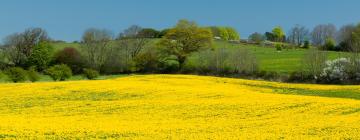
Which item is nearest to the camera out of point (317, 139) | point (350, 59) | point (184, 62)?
point (317, 139)

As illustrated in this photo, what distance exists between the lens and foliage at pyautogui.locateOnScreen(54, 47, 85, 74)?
10362cm

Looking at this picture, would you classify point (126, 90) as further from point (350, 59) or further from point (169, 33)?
point (169, 33)

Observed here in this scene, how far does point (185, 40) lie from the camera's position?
10100 centimetres

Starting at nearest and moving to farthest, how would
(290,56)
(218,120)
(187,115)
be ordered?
1. (218,120)
2. (187,115)
3. (290,56)

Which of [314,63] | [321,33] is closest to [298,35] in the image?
[321,33]

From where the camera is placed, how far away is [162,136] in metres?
19.1

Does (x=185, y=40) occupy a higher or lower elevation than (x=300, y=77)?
higher

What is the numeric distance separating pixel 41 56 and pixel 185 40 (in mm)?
25883

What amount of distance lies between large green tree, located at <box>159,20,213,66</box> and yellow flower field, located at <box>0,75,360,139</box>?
166 feet

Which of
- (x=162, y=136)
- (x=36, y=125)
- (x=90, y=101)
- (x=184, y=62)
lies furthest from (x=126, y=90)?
(x=184, y=62)

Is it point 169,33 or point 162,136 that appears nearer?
point 162,136

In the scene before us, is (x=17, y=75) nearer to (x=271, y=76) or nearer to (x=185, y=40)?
(x=271, y=76)

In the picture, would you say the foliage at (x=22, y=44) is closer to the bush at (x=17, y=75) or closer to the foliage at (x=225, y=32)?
the bush at (x=17, y=75)

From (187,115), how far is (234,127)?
5.87 meters
